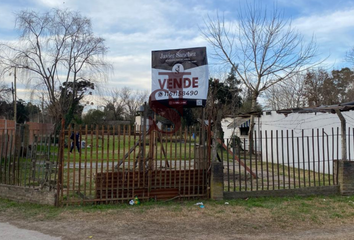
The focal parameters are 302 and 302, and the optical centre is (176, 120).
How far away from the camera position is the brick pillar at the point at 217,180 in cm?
761

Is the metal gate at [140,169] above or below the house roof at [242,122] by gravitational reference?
below

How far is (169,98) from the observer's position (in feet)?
27.8

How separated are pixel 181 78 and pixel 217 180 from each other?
2.99 metres

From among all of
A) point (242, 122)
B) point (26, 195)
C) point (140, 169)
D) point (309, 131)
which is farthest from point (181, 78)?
point (242, 122)

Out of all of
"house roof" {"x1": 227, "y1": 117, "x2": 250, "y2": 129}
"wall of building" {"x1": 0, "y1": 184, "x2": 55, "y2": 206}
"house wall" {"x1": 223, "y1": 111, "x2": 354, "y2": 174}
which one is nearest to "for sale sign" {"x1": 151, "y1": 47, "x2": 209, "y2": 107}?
"wall of building" {"x1": 0, "y1": 184, "x2": 55, "y2": 206}

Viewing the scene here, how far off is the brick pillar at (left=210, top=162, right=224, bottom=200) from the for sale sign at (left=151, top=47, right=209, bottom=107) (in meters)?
1.81

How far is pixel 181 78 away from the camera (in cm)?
854

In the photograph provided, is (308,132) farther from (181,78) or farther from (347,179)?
(181,78)

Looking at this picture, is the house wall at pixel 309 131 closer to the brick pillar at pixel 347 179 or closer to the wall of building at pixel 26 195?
the brick pillar at pixel 347 179

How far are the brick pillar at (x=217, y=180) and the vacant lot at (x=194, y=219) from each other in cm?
24

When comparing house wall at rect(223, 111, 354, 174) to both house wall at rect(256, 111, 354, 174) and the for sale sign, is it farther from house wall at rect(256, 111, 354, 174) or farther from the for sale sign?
the for sale sign

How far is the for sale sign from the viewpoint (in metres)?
8.47

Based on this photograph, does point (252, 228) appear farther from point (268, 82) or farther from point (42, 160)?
point (268, 82)

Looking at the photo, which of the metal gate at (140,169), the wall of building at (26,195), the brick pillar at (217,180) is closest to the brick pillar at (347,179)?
the brick pillar at (217,180)
